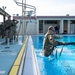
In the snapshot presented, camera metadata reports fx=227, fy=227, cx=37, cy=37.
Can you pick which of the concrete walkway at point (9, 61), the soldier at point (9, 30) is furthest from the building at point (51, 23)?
the concrete walkway at point (9, 61)

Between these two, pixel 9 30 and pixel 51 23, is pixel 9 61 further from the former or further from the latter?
pixel 51 23

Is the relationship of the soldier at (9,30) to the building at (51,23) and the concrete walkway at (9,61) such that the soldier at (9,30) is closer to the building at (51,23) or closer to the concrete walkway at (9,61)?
the concrete walkway at (9,61)

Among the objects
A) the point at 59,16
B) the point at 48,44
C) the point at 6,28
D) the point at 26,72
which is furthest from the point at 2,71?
the point at 59,16

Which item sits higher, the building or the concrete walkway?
the building

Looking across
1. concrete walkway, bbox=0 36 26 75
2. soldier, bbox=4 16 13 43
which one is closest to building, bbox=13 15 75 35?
soldier, bbox=4 16 13 43

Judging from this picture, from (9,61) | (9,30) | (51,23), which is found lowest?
(9,61)

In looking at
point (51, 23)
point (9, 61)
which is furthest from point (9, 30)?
point (51, 23)

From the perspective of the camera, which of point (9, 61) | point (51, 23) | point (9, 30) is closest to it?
point (9, 61)

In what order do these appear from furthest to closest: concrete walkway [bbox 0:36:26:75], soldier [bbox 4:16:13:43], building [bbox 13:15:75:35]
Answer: building [bbox 13:15:75:35] → soldier [bbox 4:16:13:43] → concrete walkway [bbox 0:36:26:75]

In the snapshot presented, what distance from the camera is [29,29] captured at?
32.3 meters

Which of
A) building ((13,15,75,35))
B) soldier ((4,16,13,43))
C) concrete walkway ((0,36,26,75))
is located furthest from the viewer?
building ((13,15,75,35))

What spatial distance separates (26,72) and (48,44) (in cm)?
515

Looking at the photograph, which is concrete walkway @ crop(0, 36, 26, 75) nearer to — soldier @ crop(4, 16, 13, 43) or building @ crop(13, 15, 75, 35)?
soldier @ crop(4, 16, 13, 43)

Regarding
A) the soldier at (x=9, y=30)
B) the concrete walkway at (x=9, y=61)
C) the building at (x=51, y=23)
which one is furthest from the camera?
the building at (x=51, y=23)
